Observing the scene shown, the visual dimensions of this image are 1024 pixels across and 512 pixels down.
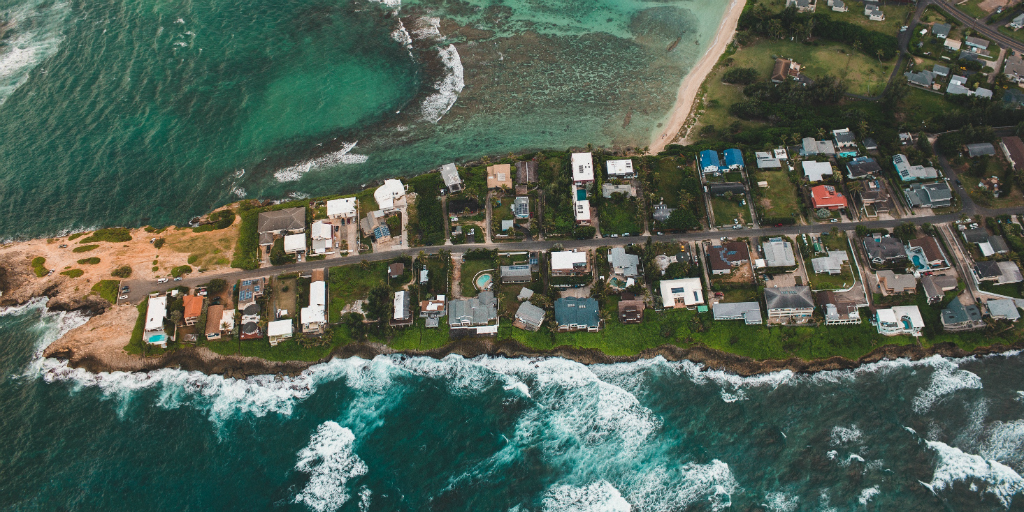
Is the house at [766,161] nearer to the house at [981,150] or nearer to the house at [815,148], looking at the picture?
the house at [815,148]

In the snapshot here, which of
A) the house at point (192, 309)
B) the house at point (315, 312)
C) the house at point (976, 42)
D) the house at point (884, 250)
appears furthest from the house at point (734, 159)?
the house at point (192, 309)

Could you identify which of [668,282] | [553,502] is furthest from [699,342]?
[553,502]

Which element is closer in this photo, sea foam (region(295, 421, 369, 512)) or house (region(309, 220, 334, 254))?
sea foam (region(295, 421, 369, 512))

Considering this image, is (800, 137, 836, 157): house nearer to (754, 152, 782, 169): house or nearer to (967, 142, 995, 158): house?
(754, 152, 782, 169): house

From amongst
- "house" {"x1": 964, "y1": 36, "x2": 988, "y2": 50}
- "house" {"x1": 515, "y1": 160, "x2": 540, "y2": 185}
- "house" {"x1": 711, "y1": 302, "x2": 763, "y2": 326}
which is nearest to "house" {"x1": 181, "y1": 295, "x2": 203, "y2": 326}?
"house" {"x1": 515, "y1": 160, "x2": 540, "y2": 185}

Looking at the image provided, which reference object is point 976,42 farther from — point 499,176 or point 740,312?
point 499,176

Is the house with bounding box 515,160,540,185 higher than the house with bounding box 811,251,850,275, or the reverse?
the house with bounding box 515,160,540,185

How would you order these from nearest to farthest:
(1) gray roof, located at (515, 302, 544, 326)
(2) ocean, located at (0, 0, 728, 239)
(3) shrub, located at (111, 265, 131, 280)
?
1. (1) gray roof, located at (515, 302, 544, 326)
2. (3) shrub, located at (111, 265, 131, 280)
3. (2) ocean, located at (0, 0, 728, 239)
